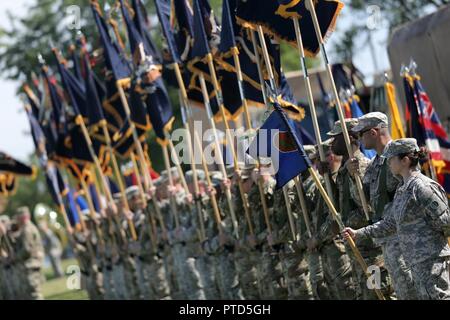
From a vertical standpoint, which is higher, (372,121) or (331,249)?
(372,121)

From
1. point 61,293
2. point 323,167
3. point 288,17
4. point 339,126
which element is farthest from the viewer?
point 61,293

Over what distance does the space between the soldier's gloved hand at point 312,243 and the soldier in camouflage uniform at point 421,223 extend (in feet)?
9.05

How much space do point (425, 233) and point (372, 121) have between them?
1404 millimetres

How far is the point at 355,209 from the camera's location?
10789 millimetres

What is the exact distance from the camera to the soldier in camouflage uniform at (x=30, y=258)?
22609mm

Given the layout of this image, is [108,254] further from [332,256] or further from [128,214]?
[332,256]

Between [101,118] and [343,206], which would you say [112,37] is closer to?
[101,118]

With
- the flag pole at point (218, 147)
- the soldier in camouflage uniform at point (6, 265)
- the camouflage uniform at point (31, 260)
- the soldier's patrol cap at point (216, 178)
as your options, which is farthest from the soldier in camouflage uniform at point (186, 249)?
the soldier in camouflage uniform at point (6, 265)

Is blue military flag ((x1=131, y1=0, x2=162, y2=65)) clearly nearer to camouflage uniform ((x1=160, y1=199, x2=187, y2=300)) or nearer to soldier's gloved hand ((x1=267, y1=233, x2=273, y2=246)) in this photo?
camouflage uniform ((x1=160, y1=199, x2=187, y2=300))

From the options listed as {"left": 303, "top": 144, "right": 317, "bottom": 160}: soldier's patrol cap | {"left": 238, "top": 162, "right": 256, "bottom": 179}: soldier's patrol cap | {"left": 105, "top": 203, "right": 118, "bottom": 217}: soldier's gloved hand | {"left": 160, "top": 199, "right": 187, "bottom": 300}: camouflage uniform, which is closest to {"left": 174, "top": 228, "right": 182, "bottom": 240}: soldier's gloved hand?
{"left": 160, "top": 199, "right": 187, "bottom": 300}: camouflage uniform

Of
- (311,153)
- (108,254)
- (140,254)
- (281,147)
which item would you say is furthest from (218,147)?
(108,254)

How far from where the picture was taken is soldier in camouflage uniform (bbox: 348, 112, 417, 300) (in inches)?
381

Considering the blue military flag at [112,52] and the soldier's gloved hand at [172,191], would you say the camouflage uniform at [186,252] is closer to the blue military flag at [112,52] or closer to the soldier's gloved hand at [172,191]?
the soldier's gloved hand at [172,191]
